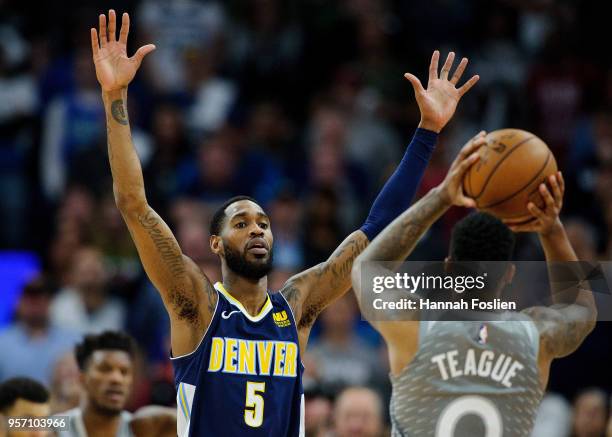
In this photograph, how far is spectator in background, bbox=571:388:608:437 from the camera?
8977mm

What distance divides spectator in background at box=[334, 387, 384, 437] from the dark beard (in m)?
2.43

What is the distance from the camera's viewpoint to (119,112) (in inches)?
231

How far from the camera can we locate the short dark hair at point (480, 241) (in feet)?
17.4

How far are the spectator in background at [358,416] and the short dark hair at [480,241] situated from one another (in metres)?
3.09

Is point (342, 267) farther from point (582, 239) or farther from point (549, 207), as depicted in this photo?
point (582, 239)

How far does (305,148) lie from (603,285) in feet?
20.5

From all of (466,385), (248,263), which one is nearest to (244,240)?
(248,263)

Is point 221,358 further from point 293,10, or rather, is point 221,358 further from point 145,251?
point 293,10

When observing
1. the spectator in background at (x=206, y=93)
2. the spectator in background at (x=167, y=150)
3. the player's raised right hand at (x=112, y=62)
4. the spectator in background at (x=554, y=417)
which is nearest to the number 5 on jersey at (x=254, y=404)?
the player's raised right hand at (x=112, y=62)

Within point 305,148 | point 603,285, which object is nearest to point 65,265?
point 305,148

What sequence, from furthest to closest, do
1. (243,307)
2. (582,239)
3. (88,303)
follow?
(88,303), (582,239), (243,307)

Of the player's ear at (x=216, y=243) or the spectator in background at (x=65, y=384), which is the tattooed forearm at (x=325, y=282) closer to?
the player's ear at (x=216, y=243)

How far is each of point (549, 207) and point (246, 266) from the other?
1.50 meters

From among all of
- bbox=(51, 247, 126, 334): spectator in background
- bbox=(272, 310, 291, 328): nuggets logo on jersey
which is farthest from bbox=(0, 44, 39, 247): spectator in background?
bbox=(272, 310, 291, 328): nuggets logo on jersey
